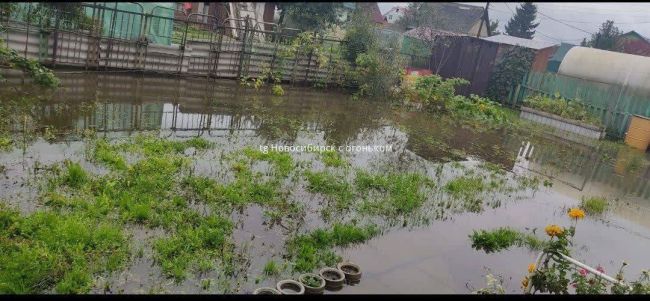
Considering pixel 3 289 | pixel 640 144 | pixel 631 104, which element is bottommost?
pixel 3 289

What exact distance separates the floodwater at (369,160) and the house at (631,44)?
2037cm

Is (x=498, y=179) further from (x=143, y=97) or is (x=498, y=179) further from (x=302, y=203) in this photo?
(x=143, y=97)

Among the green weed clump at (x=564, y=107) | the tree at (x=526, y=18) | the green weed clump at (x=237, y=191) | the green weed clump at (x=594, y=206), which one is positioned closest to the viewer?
the tree at (x=526, y=18)

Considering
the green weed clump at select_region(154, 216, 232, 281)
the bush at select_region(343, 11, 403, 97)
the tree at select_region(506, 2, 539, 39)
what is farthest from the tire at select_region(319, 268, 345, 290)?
the bush at select_region(343, 11, 403, 97)

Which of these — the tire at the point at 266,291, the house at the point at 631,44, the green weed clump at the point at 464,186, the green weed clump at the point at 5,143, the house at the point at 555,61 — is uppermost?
the house at the point at 631,44

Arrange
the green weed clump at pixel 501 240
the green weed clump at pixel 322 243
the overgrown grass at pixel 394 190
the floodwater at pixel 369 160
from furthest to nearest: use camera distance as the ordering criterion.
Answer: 1. the overgrown grass at pixel 394 190
2. the green weed clump at pixel 501 240
3. the floodwater at pixel 369 160
4. the green weed clump at pixel 322 243

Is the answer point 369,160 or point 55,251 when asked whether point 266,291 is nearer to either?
point 55,251

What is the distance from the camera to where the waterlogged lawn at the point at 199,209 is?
412 cm

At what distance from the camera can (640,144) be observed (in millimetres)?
14328

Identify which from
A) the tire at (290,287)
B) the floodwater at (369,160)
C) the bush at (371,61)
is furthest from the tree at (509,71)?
the tire at (290,287)

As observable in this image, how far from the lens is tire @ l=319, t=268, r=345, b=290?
14.5ft

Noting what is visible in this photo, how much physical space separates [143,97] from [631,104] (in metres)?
14.5

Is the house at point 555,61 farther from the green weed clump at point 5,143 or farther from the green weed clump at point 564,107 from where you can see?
the green weed clump at point 5,143

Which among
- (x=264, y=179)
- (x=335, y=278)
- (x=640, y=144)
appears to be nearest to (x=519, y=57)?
(x=640, y=144)
